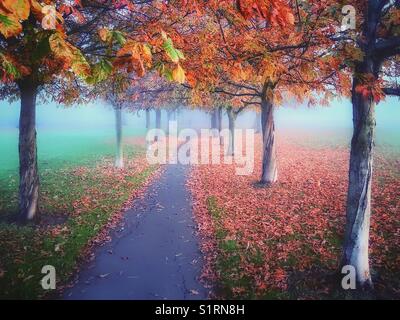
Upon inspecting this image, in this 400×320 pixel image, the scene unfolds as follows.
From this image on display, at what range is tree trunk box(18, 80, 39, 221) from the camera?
31.2 feet

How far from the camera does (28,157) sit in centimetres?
957

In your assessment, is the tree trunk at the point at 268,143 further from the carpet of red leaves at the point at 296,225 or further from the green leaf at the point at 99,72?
the green leaf at the point at 99,72

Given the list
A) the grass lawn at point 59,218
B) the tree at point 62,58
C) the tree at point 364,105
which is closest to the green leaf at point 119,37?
the tree at point 62,58

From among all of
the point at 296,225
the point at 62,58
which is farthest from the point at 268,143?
the point at 62,58

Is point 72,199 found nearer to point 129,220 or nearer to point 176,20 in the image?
point 129,220

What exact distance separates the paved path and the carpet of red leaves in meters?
0.47

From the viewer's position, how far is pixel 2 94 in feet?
36.2

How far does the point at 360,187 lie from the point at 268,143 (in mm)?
8492

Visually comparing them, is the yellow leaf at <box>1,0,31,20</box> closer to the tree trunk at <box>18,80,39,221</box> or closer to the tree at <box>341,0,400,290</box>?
the tree at <box>341,0,400,290</box>

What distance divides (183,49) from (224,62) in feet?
3.99

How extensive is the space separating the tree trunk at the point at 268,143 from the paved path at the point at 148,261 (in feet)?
15.0

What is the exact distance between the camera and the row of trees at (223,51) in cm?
360

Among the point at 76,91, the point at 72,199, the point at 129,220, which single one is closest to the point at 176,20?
the point at 76,91

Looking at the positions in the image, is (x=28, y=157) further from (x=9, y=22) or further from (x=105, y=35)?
(x=9, y=22)
